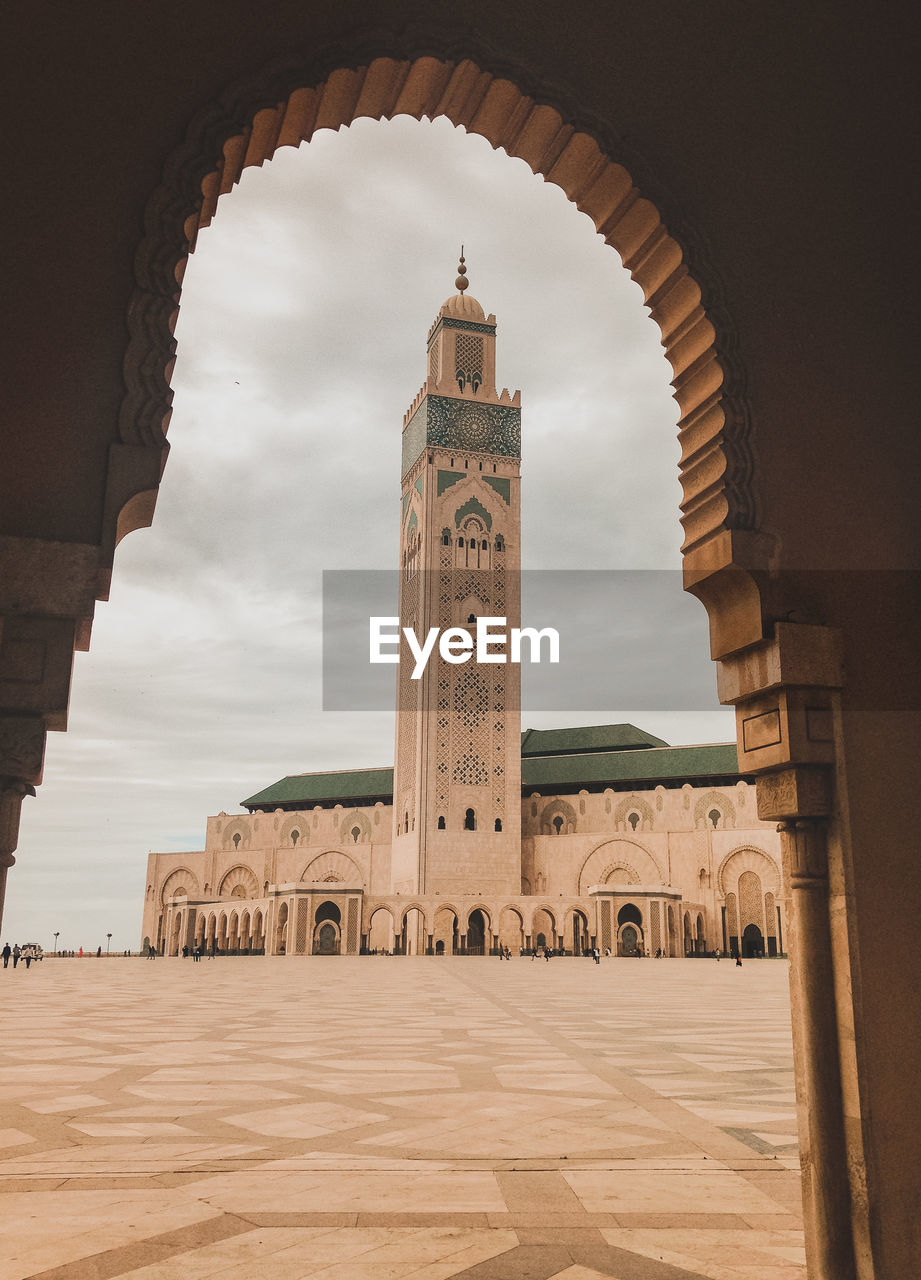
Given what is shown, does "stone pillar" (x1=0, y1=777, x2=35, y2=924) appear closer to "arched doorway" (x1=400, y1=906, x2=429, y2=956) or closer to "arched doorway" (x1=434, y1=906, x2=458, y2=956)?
"arched doorway" (x1=400, y1=906, x2=429, y2=956)

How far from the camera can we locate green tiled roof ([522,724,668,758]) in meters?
45.3

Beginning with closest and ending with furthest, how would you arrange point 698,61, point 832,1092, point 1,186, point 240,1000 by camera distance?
point 1,186, point 832,1092, point 698,61, point 240,1000

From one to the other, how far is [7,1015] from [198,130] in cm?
1011

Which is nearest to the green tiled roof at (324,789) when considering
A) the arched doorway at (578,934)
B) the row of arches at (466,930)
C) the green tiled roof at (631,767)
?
the green tiled roof at (631,767)

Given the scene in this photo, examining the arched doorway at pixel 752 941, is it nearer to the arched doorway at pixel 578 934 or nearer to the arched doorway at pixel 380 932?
the arched doorway at pixel 578 934

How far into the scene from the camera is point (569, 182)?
10.3ft

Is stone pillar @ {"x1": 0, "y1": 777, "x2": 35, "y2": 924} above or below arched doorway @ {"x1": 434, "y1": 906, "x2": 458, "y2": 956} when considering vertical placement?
above

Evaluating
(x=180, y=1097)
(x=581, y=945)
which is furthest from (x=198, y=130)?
(x=581, y=945)

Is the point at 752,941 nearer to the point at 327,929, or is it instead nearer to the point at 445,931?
the point at 445,931

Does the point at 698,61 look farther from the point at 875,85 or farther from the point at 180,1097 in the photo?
the point at 180,1097

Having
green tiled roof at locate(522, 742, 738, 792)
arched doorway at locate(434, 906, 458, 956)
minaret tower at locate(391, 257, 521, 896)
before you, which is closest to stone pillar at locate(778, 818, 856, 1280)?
arched doorway at locate(434, 906, 458, 956)

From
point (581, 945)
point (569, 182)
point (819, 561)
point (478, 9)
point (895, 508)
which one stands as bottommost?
point (581, 945)

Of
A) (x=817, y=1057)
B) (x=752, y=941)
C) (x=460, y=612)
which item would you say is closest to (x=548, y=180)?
(x=817, y=1057)

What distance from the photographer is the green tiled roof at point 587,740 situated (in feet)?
149
